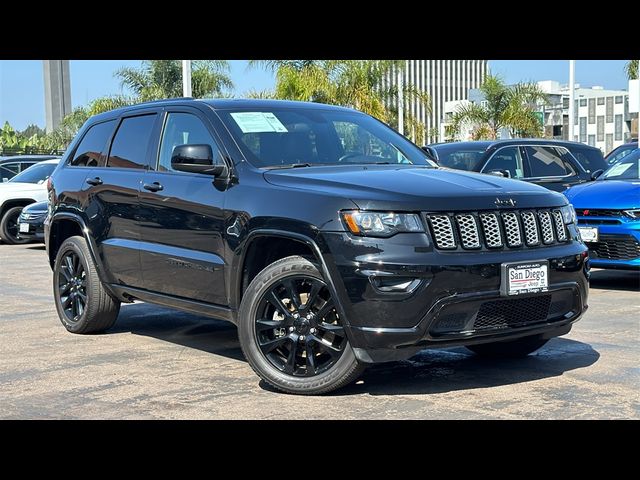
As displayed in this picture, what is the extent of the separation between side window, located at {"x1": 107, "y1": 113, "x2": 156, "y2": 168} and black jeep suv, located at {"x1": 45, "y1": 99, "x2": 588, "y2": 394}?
0.02m

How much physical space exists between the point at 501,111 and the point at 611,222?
22.7 m

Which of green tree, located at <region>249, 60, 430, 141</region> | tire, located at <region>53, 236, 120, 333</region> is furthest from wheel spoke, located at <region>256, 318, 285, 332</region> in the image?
green tree, located at <region>249, 60, 430, 141</region>

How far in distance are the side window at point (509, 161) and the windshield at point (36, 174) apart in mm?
9866

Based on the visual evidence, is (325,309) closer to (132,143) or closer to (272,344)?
(272,344)

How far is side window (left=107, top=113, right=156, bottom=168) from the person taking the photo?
7.23 metres

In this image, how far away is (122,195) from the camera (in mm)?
7180

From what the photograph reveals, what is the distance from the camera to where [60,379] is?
6258mm

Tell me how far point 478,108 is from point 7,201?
17898mm

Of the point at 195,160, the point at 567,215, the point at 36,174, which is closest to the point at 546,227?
the point at 567,215

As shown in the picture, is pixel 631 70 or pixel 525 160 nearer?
pixel 525 160

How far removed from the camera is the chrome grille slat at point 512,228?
5566 mm

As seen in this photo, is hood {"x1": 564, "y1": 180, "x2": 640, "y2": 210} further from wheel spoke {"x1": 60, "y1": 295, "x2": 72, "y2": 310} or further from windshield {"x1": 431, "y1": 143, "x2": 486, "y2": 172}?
wheel spoke {"x1": 60, "y1": 295, "x2": 72, "y2": 310}

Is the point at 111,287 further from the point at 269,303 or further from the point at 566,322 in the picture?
the point at 566,322
